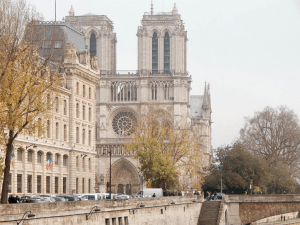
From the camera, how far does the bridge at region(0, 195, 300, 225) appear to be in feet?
104

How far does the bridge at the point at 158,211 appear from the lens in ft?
104

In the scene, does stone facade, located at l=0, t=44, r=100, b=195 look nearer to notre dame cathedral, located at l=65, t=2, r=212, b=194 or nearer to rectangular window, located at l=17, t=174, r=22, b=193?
rectangular window, located at l=17, t=174, r=22, b=193

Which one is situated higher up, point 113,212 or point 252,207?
point 113,212

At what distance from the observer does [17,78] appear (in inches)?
1483

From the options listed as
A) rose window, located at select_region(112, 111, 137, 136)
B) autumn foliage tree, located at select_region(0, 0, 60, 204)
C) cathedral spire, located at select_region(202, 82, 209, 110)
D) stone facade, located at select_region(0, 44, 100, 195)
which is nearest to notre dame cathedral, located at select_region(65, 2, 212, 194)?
rose window, located at select_region(112, 111, 137, 136)

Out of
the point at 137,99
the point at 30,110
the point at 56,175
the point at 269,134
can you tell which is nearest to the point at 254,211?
the point at 56,175

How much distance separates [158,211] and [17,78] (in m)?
17.1

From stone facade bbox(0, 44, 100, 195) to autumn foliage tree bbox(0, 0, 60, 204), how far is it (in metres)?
20.1

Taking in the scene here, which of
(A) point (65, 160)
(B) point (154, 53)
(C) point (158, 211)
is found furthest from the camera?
(B) point (154, 53)

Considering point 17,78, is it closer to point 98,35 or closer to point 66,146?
point 66,146

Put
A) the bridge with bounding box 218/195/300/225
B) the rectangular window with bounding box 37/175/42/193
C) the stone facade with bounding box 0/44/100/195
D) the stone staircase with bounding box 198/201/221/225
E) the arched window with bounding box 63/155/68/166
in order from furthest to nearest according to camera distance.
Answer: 1. the arched window with bounding box 63/155/68/166
2. the bridge with bounding box 218/195/300/225
3. the rectangular window with bounding box 37/175/42/193
4. the stone staircase with bounding box 198/201/221/225
5. the stone facade with bounding box 0/44/100/195

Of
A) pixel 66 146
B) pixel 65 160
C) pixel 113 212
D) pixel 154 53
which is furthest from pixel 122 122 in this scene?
pixel 113 212

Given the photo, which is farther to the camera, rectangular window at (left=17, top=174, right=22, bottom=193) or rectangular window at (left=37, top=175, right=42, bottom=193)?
rectangular window at (left=37, top=175, right=42, bottom=193)

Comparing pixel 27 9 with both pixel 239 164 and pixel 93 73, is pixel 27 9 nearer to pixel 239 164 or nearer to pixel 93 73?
pixel 93 73
